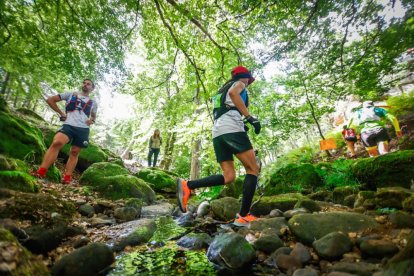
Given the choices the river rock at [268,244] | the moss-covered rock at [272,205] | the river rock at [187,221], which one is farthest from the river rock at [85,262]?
the moss-covered rock at [272,205]

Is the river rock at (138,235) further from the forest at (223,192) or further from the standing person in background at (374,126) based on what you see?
the standing person in background at (374,126)

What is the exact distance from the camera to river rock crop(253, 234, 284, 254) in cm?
277

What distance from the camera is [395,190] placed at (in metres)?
3.54

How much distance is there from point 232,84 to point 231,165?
1317 millimetres

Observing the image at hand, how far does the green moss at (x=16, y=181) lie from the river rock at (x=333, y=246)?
164 inches

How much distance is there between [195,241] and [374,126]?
554 cm

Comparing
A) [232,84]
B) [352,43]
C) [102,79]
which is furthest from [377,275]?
[102,79]

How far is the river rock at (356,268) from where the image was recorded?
1.93 m

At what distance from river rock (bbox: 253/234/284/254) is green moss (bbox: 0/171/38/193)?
3.56 metres

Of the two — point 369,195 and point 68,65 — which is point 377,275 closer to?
point 369,195

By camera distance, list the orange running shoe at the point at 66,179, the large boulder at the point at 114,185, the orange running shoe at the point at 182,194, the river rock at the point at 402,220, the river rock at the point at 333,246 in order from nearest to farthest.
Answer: the river rock at the point at 333,246, the river rock at the point at 402,220, the orange running shoe at the point at 182,194, the orange running shoe at the point at 66,179, the large boulder at the point at 114,185

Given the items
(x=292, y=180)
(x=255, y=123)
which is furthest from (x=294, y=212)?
(x=292, y=180)

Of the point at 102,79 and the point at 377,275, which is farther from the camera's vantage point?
the point at 102,79

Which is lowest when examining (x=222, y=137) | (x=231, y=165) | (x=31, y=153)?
(x=231, y=165)
